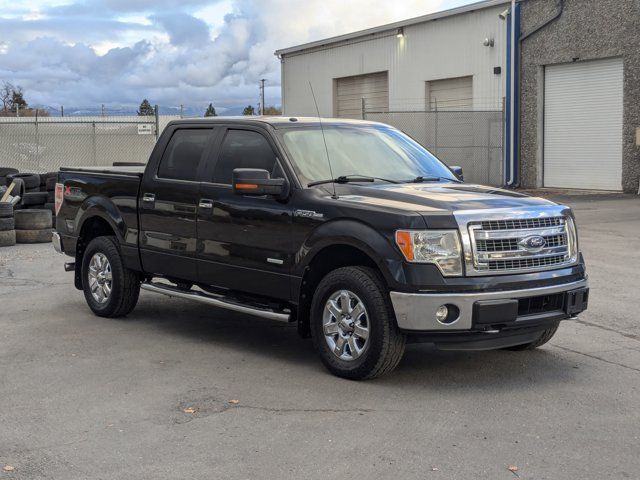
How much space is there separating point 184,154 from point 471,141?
72.2ft

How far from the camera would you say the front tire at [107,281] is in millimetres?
8320

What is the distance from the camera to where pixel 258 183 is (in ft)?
21.5

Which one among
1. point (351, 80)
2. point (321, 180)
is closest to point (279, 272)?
point (321, 180)

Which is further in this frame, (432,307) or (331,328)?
(331,328)

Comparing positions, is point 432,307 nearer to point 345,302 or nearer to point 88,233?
point 345,302

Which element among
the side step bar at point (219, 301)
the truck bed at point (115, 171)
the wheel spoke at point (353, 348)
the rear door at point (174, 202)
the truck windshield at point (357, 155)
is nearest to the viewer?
the wheel spoke at point (353, 348)

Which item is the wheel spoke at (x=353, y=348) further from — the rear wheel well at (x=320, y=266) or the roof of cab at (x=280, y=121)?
the roof of cab at (x=280, y=121)

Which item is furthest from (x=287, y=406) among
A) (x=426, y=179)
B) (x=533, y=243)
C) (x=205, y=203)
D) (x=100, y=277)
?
(x=100, y=277)

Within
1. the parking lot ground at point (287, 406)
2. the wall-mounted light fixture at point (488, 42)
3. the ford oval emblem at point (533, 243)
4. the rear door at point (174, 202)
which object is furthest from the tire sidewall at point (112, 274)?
the wall-mounted light fixture at point (488, 42)

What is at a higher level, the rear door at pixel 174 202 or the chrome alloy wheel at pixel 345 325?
the rear door at pixel 174 202

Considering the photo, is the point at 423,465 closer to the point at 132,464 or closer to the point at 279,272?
the point at 132,464

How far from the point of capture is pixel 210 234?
726 centimetres

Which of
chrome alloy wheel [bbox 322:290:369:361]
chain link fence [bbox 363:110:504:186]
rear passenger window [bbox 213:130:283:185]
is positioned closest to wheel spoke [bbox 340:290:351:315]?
chrome alloy wheel [bbox 322:290:369:361]

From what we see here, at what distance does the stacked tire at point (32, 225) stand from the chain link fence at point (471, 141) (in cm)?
1556
